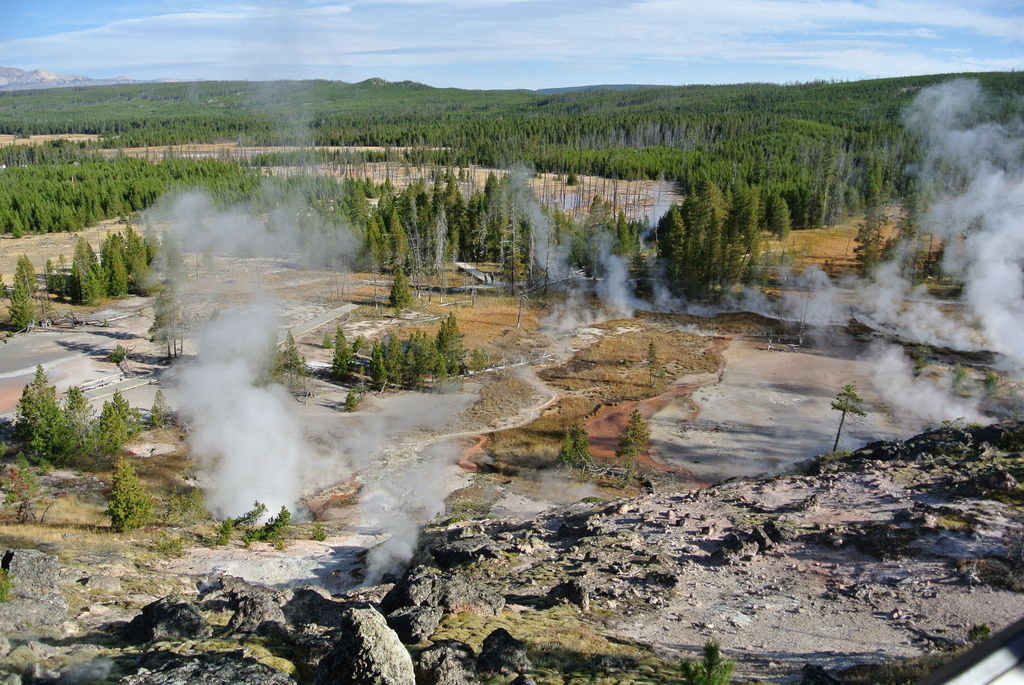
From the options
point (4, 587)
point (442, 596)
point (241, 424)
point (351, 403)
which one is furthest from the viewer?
point (351, 403)

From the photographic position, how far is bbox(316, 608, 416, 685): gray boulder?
1062 cm

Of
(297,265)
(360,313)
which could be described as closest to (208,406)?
(360,313)

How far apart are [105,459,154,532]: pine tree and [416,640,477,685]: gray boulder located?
49.8 feet

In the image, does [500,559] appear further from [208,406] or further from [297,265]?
[297,265]

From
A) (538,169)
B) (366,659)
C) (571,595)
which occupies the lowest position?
(571,595)

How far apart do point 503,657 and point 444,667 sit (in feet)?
3.54

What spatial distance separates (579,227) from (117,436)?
178ft

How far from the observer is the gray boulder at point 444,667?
38.7 feet

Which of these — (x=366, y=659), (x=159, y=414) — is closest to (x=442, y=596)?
(x=366, y=659)

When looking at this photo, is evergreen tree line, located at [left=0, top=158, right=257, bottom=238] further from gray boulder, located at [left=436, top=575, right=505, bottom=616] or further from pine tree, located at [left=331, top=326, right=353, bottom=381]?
gray boulder, located at [left=436, top=575, right=505, bottom=616]

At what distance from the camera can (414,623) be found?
47.2 ft

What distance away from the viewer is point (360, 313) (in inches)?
2350

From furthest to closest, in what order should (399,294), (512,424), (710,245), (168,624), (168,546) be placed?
(710,245) → (399,294) → (512,424) → (168,546) → (168,624)

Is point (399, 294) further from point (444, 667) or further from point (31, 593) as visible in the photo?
point (444, 667)
